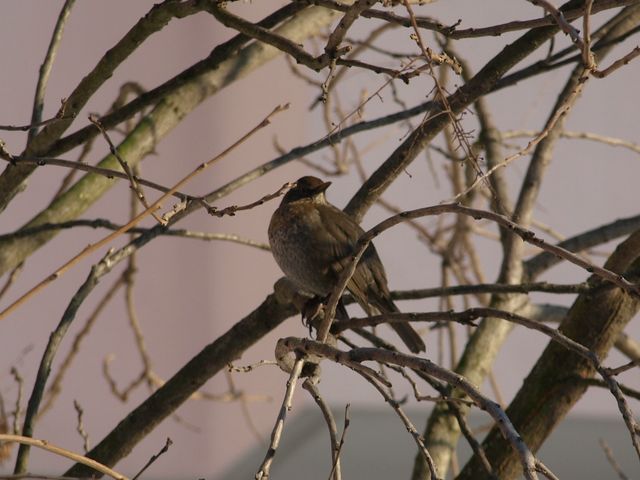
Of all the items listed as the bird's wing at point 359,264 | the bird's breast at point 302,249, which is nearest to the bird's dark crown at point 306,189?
the bird's breast at point 302,249

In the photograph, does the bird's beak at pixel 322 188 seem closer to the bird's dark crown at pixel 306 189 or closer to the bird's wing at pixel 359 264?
the bird's dark crown at pixel 306 189

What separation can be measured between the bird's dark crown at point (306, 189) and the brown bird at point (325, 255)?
0.08 metres

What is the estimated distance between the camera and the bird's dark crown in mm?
3303

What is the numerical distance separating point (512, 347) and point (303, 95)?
76.6 inches

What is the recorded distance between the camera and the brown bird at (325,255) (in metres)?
2.76

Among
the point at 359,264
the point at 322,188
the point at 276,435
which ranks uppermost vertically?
the point at 322,188

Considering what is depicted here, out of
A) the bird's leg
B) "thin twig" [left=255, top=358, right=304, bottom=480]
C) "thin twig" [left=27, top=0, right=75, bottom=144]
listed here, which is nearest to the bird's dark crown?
the bird's leg

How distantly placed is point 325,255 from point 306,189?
0.44 m

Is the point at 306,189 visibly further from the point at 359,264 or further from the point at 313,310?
the point at 313,310

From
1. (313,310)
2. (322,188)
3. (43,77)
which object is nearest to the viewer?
(43,77)

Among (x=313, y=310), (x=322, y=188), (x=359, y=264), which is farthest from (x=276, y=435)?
(x=322, y=188)

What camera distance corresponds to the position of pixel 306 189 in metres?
3.31

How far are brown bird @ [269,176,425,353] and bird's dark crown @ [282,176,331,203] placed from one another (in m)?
0.08

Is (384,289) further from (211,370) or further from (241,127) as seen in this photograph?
(241,127)
